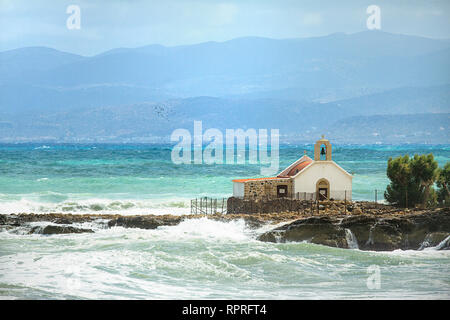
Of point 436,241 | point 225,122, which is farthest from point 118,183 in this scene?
point 225,122

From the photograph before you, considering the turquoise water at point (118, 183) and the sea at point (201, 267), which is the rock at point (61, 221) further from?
the turquoise water at point (118, 183)

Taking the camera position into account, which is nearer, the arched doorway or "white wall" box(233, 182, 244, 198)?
"white wall" box(233, 182, 244, 198)

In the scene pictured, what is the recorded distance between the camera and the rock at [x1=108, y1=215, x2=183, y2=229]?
1595 centimetres

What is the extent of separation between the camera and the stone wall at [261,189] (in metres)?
17.6

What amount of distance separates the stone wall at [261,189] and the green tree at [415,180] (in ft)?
9.77

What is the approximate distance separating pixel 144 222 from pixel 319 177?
15.6 ft

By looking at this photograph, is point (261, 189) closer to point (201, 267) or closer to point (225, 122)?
point (201, 267)

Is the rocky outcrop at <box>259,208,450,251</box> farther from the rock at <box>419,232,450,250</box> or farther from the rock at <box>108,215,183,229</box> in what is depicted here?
the rock at <box>108,215,183,229</box>

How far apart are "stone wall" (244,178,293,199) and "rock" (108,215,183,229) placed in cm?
203

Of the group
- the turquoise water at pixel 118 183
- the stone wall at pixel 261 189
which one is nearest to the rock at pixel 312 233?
the stone wall at pixel 261 189

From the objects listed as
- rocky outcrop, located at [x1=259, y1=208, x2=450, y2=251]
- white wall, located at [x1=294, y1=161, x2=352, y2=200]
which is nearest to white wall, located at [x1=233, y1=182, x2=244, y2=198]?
white wall, located at [x1=294, y1=161, x2=352, y2=200]

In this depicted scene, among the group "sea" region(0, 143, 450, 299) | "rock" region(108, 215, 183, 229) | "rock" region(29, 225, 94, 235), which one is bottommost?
"sea" region(0, 143, 450, 299)
